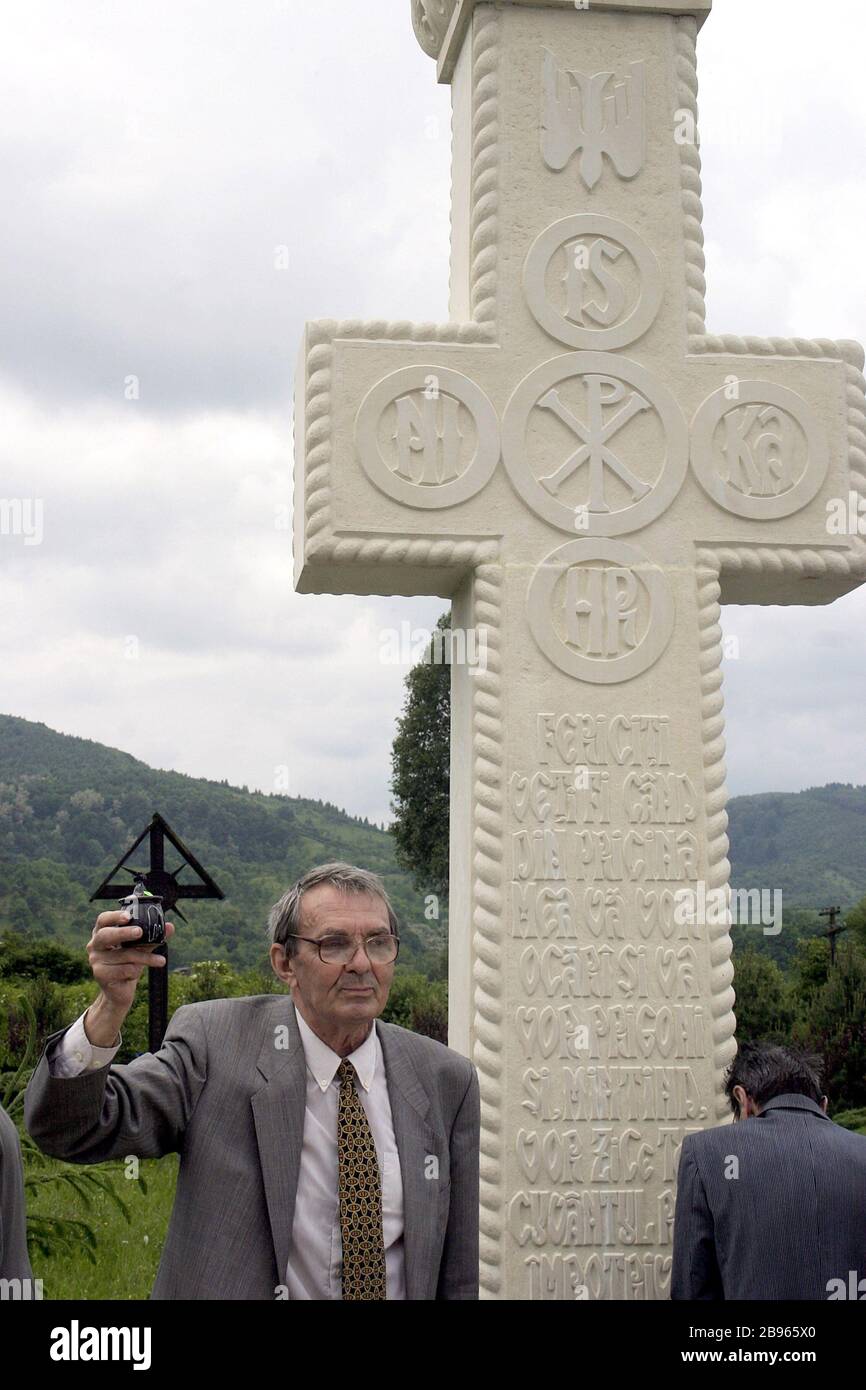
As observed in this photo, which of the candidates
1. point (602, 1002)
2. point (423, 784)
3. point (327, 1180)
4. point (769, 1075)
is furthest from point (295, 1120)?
point (423, 784)

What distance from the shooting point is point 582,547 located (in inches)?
175

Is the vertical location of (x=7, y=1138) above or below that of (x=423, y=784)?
below

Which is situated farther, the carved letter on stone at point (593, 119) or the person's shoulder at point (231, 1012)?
the carved letter on stone at point (593, 119)

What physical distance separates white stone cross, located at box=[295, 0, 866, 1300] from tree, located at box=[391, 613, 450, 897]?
8697 mm

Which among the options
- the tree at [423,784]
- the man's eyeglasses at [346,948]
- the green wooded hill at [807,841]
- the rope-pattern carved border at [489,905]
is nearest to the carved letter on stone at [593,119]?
the rope-pattern carved border at [489,905]

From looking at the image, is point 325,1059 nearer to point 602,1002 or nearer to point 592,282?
point 602,1002

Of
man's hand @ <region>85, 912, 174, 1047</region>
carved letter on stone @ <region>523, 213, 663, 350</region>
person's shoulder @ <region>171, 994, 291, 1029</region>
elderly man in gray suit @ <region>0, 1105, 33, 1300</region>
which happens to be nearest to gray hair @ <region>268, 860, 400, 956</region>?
A: person's shoulder @ <region>171, 994, 291, 1029</region>

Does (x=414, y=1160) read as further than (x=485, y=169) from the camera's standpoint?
No

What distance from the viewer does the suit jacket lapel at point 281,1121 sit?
2633 millimetres

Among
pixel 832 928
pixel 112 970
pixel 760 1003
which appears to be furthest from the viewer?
pixel 832 928

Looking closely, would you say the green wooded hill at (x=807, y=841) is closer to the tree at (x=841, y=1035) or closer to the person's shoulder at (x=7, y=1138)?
the tree at (x=841, y=1035)

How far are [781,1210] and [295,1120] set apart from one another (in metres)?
1.24

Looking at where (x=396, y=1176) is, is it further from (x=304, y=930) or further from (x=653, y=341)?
(x=653, y=341)

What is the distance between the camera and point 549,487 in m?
4.46
